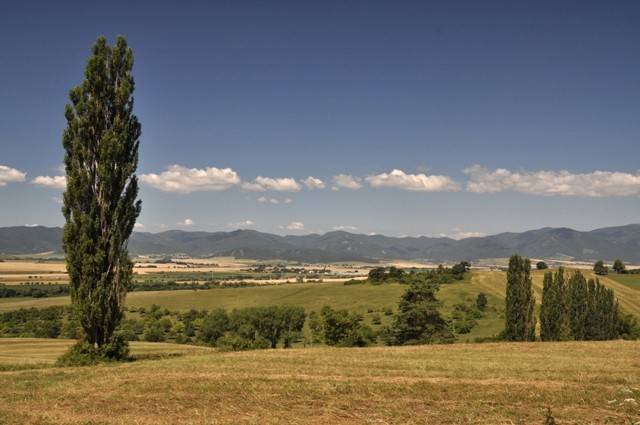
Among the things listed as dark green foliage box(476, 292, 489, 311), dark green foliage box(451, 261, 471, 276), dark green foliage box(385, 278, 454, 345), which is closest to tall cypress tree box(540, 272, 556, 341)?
dark green foliage box(385, 278, 454, 345)

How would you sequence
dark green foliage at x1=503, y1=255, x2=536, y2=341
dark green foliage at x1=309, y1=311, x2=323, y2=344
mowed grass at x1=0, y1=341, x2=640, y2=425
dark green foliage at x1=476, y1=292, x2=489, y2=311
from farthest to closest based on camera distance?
dark green foliage at x1=476, y1=292, x2=489, y2=311 → dark green foliage at x1=309, y1=311, x2=323, y2=344 → dark green foliage at x1=503, y1=255, x2=536, y2=341 → mowed grass at x1=0, y1=341, x2=640, y2=425

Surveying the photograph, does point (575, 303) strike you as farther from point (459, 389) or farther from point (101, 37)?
point (101, 37)

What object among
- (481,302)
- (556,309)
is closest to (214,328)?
(481,302)

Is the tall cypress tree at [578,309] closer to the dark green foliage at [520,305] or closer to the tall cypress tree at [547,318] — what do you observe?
the tall cypress tree at [547,318]

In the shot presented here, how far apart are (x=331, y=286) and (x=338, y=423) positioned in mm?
162139

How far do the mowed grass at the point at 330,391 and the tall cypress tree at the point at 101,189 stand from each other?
5067 millimetres

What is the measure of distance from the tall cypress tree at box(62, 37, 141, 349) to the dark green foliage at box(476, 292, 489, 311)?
113 m

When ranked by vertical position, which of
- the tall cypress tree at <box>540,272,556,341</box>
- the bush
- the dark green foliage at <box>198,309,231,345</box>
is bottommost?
the dark green foliage at <box>198,309,231,345</box>

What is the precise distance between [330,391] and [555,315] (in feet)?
232

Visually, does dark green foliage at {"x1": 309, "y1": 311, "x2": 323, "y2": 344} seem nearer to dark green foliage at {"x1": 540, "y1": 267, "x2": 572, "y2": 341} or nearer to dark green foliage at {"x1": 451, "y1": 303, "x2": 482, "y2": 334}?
dark green foliage at {"x1": 451, "y1": 303, "x2": 482, "y2": 334}

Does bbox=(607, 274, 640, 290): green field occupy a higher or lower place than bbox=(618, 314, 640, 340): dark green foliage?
higher

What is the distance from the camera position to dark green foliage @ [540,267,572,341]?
82.5 metres

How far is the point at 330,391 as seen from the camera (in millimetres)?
23891

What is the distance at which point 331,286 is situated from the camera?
180000 millimetres
